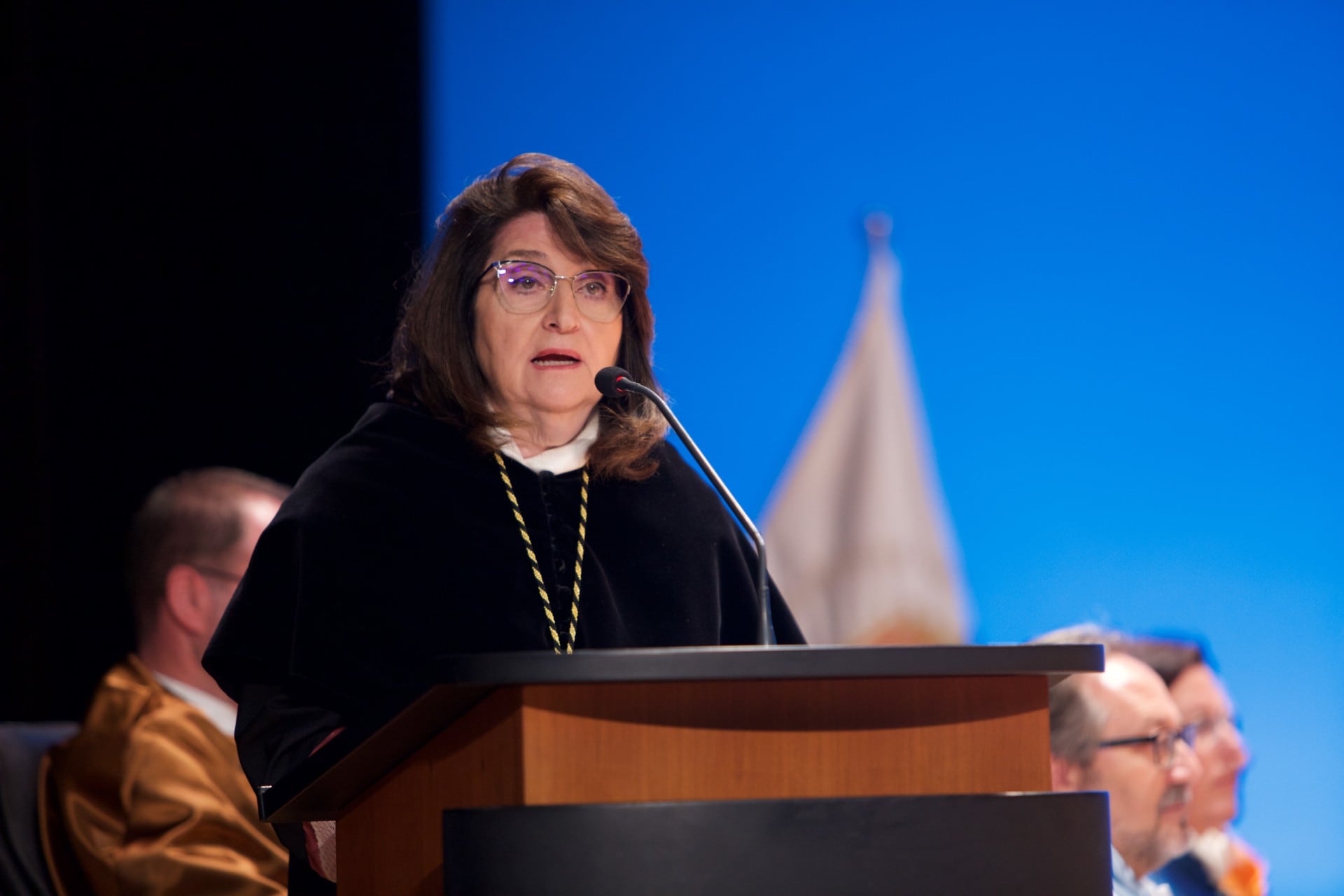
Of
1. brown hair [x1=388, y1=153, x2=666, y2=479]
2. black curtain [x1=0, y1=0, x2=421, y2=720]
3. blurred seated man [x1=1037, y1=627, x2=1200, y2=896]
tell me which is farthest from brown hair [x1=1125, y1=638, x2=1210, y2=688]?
black curtain [x1=0, y1=0, x2=421, y2=720]

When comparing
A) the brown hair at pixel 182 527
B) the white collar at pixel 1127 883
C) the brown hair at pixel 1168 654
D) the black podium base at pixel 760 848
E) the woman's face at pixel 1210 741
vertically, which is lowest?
the white collar at pixel 1127 883

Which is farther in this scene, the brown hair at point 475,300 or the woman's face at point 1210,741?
the woman's face at point 1210,741

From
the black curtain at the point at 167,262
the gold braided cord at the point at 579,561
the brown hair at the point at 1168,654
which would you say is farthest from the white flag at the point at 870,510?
the gold braided cord at the point at 579,561

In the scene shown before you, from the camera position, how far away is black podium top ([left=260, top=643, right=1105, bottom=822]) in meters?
1.20

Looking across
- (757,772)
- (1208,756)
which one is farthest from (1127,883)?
(757,772)

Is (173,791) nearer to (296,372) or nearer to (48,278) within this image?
(296,372)

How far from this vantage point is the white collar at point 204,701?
3756mm

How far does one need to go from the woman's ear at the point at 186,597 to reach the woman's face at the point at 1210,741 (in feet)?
8.10

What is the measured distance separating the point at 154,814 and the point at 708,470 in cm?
219

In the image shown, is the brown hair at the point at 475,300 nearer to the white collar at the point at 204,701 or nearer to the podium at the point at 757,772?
the podium at the point at 757,772

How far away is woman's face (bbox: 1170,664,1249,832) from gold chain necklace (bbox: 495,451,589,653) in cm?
193

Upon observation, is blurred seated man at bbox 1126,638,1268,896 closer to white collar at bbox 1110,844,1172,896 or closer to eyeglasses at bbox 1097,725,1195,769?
eyeglasses at bbox 1097,725,1195,769

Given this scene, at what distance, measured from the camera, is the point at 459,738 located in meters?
1.38

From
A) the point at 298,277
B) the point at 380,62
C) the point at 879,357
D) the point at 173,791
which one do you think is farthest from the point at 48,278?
the point at 879,357
